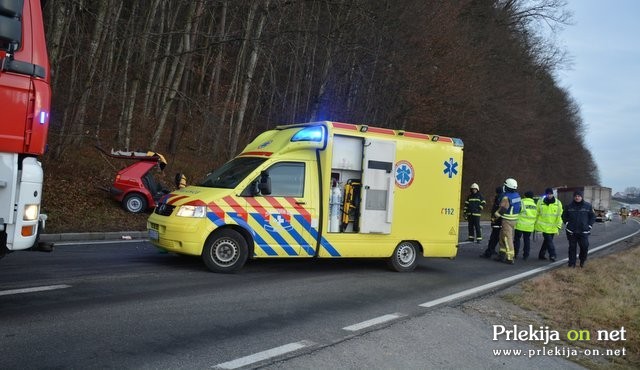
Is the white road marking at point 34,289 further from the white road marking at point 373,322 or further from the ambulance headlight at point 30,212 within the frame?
the white road marking at point 373,322

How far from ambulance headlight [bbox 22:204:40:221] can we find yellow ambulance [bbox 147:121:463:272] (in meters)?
3.37

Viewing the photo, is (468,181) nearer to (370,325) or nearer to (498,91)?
(498,91)

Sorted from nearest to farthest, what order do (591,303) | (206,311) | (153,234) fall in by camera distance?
(206,311) → (591,303) → (153,234)

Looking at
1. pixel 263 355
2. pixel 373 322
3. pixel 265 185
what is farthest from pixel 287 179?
pixel 263 355

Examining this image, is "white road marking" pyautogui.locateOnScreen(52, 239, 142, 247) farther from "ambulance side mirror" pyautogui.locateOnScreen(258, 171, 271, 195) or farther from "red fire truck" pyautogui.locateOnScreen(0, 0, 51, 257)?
"red fire truck" pyautogui.locateOnScreen(0, 0, 51, 257)

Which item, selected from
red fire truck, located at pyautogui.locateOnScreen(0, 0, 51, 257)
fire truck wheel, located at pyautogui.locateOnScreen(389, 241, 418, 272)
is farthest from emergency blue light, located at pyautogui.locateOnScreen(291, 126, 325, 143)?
red fire truck, located at pyautogui.locateOnScreen(0, 0, 51, 257)

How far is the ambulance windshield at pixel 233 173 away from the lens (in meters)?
8.75

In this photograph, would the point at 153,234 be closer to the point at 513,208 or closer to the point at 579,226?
the point at 513,208

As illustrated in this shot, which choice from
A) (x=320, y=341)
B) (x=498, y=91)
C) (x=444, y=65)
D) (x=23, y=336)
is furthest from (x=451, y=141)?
(x=498, y=91)

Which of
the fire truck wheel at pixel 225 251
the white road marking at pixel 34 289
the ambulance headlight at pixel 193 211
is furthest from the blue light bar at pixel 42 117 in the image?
the fire truck wheel at pixel 225 251

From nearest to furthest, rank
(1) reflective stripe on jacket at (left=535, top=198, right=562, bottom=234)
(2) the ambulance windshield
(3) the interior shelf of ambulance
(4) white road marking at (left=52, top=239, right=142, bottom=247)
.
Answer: (2) the ambulance windshield → (3) the interior shelf of ambulance → (4) white road marking at (left=52, top=239, right=142, bottom=247) → (1) reflective stripe on jacket at (left=535, top=198, right=562, bottom=234)

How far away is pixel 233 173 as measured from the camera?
903cm

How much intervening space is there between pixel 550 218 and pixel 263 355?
1084 centimetres

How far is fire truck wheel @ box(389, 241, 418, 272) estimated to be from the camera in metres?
10.1
